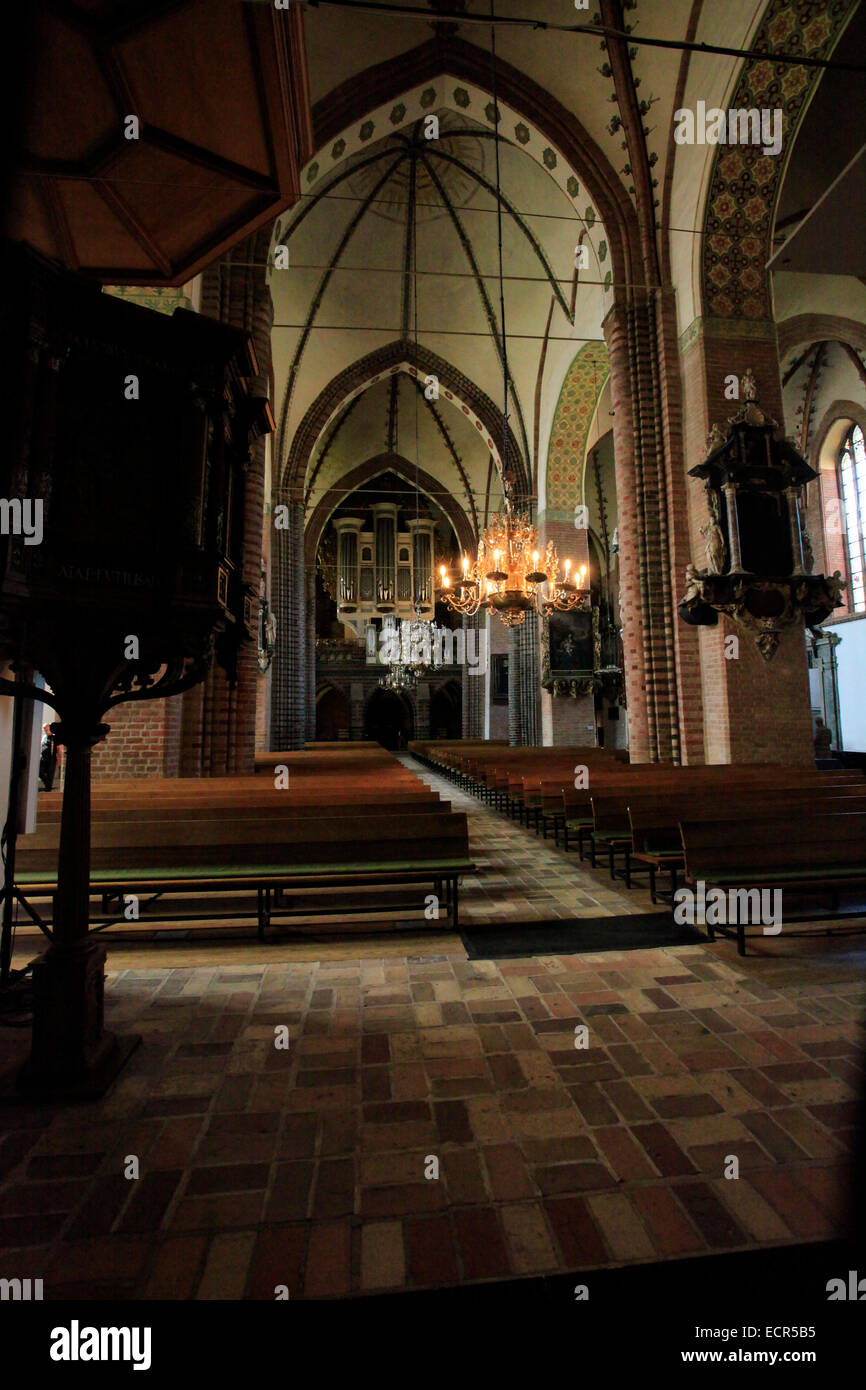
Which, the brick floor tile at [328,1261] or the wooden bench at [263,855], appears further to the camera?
the wooden bench at [263,855]

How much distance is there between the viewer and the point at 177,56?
106 inches

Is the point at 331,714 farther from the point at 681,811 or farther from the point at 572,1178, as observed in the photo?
the point at 572,1178

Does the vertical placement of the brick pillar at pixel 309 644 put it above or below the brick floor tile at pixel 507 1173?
Result: above

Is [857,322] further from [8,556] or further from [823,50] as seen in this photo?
[8,556]

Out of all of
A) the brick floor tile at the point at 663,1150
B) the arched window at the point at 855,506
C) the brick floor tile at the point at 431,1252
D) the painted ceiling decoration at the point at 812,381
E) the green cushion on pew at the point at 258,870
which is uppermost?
the painted ceiling decoration at the point at 812,381

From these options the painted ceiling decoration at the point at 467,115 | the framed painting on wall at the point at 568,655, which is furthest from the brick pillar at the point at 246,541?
the framed painting on wall at the point at 568,655

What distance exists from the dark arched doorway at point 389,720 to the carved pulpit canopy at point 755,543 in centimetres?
2021

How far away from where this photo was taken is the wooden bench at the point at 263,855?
3.88 meters

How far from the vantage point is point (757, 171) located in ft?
26.9

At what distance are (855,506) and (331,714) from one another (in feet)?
65.6

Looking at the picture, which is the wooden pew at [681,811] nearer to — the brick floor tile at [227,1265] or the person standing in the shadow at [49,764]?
the brick floor tile at [227,1265]

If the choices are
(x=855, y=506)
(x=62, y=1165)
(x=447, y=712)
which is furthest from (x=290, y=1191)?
(x=447, y=712)

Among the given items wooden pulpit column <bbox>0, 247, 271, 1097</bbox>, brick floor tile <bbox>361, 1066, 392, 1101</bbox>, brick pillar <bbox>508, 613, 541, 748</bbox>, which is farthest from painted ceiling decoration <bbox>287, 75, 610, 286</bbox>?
brick floor tile <bbox>361, 1066, 392, 1101</bbox>

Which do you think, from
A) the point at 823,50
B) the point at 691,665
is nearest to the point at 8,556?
the point at 691,665
